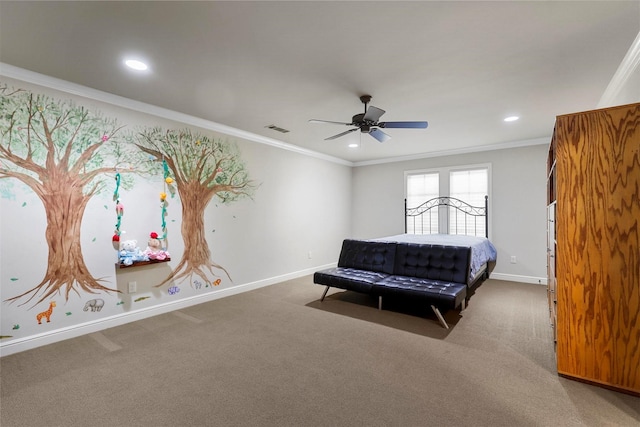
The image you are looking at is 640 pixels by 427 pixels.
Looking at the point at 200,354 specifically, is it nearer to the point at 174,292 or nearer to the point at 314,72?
the point at 174,292

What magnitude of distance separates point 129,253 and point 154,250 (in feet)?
0.94

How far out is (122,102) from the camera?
325 cm

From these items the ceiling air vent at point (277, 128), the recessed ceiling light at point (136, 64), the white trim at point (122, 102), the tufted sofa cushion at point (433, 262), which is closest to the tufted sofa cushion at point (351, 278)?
the tufted sofa cushion at point (433, 262)

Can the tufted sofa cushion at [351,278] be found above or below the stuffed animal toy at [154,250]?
below

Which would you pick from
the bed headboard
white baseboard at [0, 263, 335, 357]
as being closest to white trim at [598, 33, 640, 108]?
the bed headboard

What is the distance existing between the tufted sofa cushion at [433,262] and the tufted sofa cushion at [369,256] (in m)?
0.10

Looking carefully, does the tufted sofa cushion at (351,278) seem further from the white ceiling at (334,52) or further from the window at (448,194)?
the window at (448,194)

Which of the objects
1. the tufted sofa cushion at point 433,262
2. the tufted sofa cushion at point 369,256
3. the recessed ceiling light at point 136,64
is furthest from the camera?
the tufted sofa cushion at point 369,256

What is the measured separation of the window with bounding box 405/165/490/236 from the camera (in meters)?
5.56

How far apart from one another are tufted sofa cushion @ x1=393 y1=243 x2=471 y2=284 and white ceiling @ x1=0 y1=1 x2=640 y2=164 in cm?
174

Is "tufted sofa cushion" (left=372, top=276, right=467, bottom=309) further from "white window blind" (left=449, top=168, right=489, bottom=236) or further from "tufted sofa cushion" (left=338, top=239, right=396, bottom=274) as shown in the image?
"white window blind" (left=449, top=168, right=489, bottom=236)

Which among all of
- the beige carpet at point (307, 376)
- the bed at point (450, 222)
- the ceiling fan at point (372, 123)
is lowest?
the beige carpet at point (307, 376)

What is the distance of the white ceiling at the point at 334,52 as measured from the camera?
1853 millimetres

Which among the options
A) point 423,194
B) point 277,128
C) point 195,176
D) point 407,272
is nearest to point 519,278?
point 423,194
